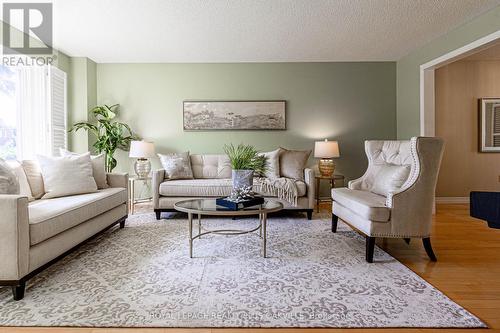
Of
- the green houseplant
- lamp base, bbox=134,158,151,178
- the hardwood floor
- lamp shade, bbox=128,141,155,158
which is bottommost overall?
the hardwood floor

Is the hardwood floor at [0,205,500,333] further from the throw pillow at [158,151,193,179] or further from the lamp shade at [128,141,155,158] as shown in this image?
the lamp shade at [128,141,155,158]

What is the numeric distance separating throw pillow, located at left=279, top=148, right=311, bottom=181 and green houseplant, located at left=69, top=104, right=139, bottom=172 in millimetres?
2579

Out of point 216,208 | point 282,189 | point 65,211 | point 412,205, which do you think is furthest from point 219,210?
point 282,189

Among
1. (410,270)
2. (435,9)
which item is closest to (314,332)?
(410,270)

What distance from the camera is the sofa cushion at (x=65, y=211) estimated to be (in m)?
2.08

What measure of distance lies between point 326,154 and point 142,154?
282 centimetres

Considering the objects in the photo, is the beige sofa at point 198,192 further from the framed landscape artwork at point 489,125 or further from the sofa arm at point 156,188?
the framed landscape artwork at point 489,125

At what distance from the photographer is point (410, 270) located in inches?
93.1

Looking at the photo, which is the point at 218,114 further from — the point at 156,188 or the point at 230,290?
the point at 230,290

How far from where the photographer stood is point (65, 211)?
2.42 m

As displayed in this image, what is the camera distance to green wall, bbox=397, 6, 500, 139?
3525 millimetres

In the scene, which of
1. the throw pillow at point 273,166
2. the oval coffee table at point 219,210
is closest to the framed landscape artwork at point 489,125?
the throw pillow at point 273,166

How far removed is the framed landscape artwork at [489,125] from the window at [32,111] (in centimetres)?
691

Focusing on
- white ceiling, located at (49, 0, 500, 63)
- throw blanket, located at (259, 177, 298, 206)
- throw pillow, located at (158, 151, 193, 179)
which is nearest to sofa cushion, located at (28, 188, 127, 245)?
throw pillow, located at (158, 151, 193, 179)
